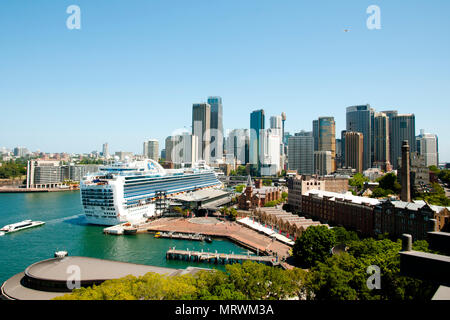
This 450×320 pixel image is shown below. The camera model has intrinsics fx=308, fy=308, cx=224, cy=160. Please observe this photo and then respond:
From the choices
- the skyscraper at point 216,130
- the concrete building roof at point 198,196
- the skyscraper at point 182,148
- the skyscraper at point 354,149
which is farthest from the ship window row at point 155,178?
the skyscraper at point 216,130

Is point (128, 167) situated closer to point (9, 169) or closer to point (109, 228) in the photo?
point (109, 228)

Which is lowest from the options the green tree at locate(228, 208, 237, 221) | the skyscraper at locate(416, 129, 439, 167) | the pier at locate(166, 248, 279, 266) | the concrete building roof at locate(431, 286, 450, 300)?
the pier at locate(166, 248, 279, 266)

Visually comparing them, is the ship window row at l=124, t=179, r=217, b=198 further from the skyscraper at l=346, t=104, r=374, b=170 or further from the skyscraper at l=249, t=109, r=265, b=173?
the skyscraper at l=346, t=104, r=374, b=170

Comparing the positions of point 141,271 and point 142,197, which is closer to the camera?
point 141,271

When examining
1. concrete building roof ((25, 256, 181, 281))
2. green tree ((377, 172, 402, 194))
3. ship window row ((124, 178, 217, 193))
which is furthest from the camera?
green tree ((377, 172, 402, 194))

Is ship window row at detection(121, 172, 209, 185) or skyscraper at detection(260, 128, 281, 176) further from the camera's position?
skyscraper at detection(260, 128, 281, 176)

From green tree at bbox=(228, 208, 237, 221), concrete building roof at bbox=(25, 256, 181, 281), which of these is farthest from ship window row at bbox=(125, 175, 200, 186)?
concrete building roof at bbox=(25, 256, 181, 281)
